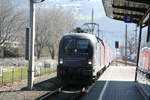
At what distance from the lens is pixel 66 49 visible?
22.4m

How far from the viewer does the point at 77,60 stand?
71.3 ft

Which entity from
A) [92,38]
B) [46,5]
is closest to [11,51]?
[46,5]

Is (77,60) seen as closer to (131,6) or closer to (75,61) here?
(75,61)

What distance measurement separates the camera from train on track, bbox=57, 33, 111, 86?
2150 cm

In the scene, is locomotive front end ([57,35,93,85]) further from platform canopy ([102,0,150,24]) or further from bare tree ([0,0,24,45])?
bare tree ([0,0,24,45])

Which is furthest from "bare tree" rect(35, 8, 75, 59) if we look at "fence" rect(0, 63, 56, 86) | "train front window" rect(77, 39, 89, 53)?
"train front window" rect(77, 39, 89, 53)

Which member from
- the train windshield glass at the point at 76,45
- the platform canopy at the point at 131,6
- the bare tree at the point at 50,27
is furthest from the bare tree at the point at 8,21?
the train windshield glass at the point at 76,45

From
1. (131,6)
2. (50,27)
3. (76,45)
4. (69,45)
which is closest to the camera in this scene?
(131,6)

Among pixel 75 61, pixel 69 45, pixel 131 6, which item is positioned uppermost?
pixel 131 6

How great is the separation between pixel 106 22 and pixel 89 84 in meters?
145

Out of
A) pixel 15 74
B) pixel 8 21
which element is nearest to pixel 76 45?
pixel 15 74

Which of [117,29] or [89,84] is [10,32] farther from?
[117,29]

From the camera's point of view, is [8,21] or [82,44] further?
[8,21]

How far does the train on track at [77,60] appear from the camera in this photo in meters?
21.5
